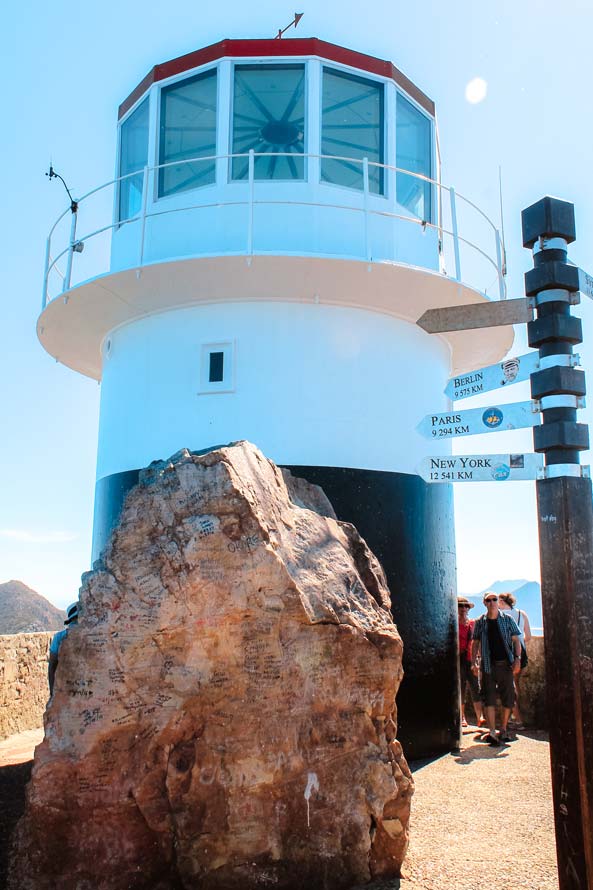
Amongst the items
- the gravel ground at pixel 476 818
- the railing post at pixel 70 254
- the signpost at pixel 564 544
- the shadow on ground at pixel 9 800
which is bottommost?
the shadow on ground at pixel 9 800

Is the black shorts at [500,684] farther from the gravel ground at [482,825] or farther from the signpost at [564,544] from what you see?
the signpost at [564,544]

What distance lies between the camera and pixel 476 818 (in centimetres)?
646

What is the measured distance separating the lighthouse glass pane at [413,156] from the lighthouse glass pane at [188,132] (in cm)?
242

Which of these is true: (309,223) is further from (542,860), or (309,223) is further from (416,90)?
(542,860)

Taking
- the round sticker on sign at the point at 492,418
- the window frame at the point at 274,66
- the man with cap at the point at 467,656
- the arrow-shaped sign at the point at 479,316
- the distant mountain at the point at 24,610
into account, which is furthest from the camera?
the distant mountain at the point at 24,610

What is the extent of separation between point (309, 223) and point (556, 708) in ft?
21.5

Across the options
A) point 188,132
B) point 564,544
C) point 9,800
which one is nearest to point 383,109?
point 188,132

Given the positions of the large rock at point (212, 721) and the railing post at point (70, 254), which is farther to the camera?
the railing post at point (70, 254)

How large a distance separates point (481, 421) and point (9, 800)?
5306 millimetres

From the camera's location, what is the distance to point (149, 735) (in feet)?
15.7

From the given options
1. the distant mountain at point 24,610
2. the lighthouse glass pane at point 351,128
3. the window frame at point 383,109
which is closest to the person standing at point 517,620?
the window frame at point 383,109

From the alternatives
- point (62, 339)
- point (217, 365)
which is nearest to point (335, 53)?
point (217, 365)

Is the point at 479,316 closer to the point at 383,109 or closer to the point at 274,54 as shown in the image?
the point at 383,109

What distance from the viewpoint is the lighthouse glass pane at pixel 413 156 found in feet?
33.7
